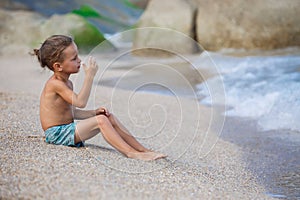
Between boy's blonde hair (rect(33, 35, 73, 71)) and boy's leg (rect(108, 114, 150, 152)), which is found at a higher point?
boy's blonde hair (rect(33, 35, 73, 71))

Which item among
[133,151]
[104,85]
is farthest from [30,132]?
[104,85]

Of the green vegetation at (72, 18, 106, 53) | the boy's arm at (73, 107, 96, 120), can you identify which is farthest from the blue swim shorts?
the green vegetation at (72, 18, 106, 53)

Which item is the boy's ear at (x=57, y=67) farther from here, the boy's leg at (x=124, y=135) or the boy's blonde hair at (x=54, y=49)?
the boy's leg at (x=124, y=135)

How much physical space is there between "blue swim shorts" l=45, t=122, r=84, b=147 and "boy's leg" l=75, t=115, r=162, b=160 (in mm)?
38

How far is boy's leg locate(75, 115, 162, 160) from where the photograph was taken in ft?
12.0

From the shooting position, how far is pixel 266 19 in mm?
13758

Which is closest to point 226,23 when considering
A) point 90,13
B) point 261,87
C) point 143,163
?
point 261,87

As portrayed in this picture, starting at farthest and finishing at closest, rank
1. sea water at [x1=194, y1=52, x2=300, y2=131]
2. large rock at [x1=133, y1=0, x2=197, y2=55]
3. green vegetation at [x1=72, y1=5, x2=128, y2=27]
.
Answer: green vegetation at [x1=72, y1=5, x2=128, y2=27]
large rock at [x1=133, y1=0, x2=197, y2=55]
sea water at [x1=194, y1=52, x2=300, y2=131]

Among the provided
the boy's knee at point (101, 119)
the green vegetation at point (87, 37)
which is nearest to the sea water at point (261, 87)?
the boy's knee at point (101, 119)

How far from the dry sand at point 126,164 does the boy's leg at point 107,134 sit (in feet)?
0.24

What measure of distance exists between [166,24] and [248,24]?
229cm

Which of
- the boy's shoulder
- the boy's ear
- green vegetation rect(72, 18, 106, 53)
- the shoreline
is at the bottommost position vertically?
green vegetation rect(72, 18, 106, 53)

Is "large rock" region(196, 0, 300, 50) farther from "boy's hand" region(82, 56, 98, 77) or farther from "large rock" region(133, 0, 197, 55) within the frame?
"boy's hand" region(82, 56, 98, 77)

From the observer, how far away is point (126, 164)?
3465mm
